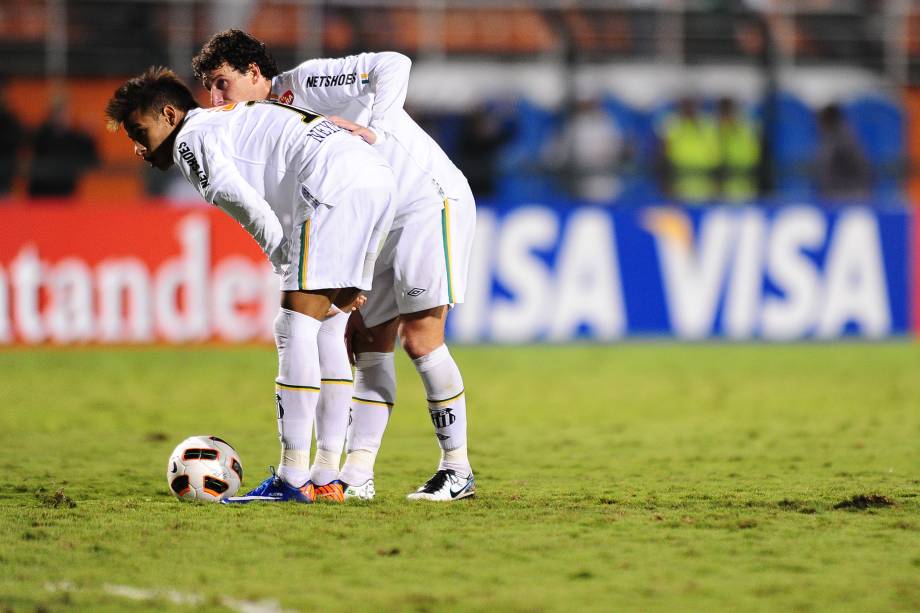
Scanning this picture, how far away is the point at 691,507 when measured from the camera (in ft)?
16.4

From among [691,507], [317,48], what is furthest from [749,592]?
[317,48]

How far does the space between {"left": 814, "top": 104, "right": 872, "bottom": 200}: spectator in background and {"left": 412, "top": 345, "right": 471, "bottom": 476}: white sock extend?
28.4ft

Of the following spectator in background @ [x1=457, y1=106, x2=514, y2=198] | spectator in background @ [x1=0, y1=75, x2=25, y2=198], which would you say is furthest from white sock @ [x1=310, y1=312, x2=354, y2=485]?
spectator in background @ [x1=0, y1=75, x2=25, y2=198]

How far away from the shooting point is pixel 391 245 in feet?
16.9

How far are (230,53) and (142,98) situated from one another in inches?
16.7

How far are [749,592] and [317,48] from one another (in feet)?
35.9

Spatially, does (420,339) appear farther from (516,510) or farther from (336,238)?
(516,510)

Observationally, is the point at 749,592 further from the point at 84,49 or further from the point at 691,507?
the point at 84,49

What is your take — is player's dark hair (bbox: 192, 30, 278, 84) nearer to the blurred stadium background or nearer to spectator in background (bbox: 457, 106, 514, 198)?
the blurred stadium background

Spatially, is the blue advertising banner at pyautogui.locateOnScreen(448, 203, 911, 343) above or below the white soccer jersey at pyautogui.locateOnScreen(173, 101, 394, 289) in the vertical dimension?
below

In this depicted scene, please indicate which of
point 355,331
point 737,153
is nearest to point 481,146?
point 737,153

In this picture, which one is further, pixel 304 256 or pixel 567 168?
pixel 567 168

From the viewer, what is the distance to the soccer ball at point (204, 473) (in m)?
5.10

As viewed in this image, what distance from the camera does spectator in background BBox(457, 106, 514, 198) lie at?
13.1 metres
